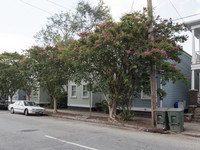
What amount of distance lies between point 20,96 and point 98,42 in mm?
29152

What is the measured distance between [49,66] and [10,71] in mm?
6543

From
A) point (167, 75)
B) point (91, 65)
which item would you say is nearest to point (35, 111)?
point (91, 65)

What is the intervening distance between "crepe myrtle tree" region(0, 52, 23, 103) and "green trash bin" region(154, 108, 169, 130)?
15.9 m

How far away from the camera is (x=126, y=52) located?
40.7 feet

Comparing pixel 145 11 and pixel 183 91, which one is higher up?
pixel 145 11

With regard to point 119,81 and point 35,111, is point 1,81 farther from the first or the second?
point 119,81

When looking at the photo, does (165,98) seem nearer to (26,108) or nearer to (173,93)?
(173,93)

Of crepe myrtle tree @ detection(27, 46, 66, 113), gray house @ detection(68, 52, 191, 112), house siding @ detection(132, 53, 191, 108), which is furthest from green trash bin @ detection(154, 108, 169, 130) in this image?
crepe myrtle tree @ detection(27, 46, 66, 113)

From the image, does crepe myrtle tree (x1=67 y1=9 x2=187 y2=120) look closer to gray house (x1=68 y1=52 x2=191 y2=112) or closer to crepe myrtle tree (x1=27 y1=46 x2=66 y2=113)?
gray house (x1=68 y1=52 x2=191 y2=112)

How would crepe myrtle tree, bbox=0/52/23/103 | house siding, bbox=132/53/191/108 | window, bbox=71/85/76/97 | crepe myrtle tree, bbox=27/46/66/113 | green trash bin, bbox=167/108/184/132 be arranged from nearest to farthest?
green trash bin, bbox=167/108/184/132 → house siding, bbox=132/53/191/108 → crepe myrtle tree, bbox=27/46/66/113 → crepe myrtle tree, bbox=0/52/23/103 → window, bbox=71/85/76/97

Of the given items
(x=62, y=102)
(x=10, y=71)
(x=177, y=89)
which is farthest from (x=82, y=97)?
(x=177, y=89)

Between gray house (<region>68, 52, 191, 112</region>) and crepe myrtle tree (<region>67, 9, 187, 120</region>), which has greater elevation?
crepe myrtle tree (<region>67, 9, 187, 120</region>)

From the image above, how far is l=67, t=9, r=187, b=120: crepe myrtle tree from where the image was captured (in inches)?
461

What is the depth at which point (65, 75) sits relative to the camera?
18281mm
